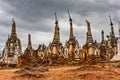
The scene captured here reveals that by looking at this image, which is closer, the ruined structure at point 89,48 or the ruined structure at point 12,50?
the ruined structure at point 89,48

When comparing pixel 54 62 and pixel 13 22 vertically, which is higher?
pixel 13 22

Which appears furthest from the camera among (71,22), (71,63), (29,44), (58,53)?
(29,44)

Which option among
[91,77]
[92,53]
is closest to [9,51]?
[92,53]

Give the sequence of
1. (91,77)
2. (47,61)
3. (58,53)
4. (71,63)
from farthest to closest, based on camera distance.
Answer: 1. (58,53)
2. (47,61)
3. (71,63)
4. (91,77)

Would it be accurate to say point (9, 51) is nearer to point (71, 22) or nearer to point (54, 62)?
point (54, 62)

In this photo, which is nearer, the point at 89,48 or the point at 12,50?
the point at 89,48

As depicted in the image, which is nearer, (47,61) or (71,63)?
(71,63)

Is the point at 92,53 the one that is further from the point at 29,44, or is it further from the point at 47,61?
the point at 29,44

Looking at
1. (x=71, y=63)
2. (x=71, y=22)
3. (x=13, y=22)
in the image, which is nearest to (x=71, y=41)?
(x=71, y=22)

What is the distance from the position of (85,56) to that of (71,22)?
Answer: 8.06 m

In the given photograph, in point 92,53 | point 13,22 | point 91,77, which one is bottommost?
point 91,77

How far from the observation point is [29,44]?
176ft

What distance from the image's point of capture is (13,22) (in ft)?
148

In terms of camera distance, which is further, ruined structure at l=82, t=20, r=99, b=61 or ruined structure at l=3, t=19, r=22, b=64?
ruined structure at l=3, t=19, r=22, b=64
